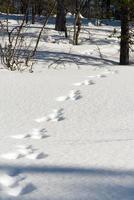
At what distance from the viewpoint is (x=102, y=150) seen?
397cm

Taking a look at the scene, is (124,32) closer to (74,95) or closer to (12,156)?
(74,95)

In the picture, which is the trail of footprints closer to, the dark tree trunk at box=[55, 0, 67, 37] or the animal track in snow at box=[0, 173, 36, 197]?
the animal track in snow at box=[0, 173, 36, 197]

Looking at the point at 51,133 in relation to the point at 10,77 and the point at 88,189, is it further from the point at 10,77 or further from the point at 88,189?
the point at 10,77

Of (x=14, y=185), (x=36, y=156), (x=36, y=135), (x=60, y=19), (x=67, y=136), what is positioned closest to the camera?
(x=14, y=185)

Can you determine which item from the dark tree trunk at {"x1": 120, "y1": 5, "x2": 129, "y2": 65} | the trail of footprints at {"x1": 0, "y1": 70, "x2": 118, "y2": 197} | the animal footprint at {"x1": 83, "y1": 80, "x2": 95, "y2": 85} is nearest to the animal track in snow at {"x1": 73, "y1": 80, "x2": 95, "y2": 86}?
the animal footprint at {"x1": 83, "y1": 80, "x2": 95, "y2": 85}

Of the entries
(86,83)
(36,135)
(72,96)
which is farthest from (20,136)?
(86,83)

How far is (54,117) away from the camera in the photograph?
18.2 feet

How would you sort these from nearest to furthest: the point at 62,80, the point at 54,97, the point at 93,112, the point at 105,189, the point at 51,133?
the point at 105,189 < the point at 51,133 < the point at 93,112 < the point at 54,97 < the point at 62,80

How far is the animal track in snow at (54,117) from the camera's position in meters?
5.42

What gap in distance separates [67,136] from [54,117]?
0.92 metres

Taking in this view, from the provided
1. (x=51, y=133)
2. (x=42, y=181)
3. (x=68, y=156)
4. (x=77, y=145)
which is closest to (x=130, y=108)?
(x=51, y=133)

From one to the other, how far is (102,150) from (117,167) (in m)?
0.51

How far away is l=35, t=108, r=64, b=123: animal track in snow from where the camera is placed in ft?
17.8

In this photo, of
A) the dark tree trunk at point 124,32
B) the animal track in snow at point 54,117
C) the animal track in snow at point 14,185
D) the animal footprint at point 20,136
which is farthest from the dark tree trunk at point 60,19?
the animal track in snow at point 14,185
